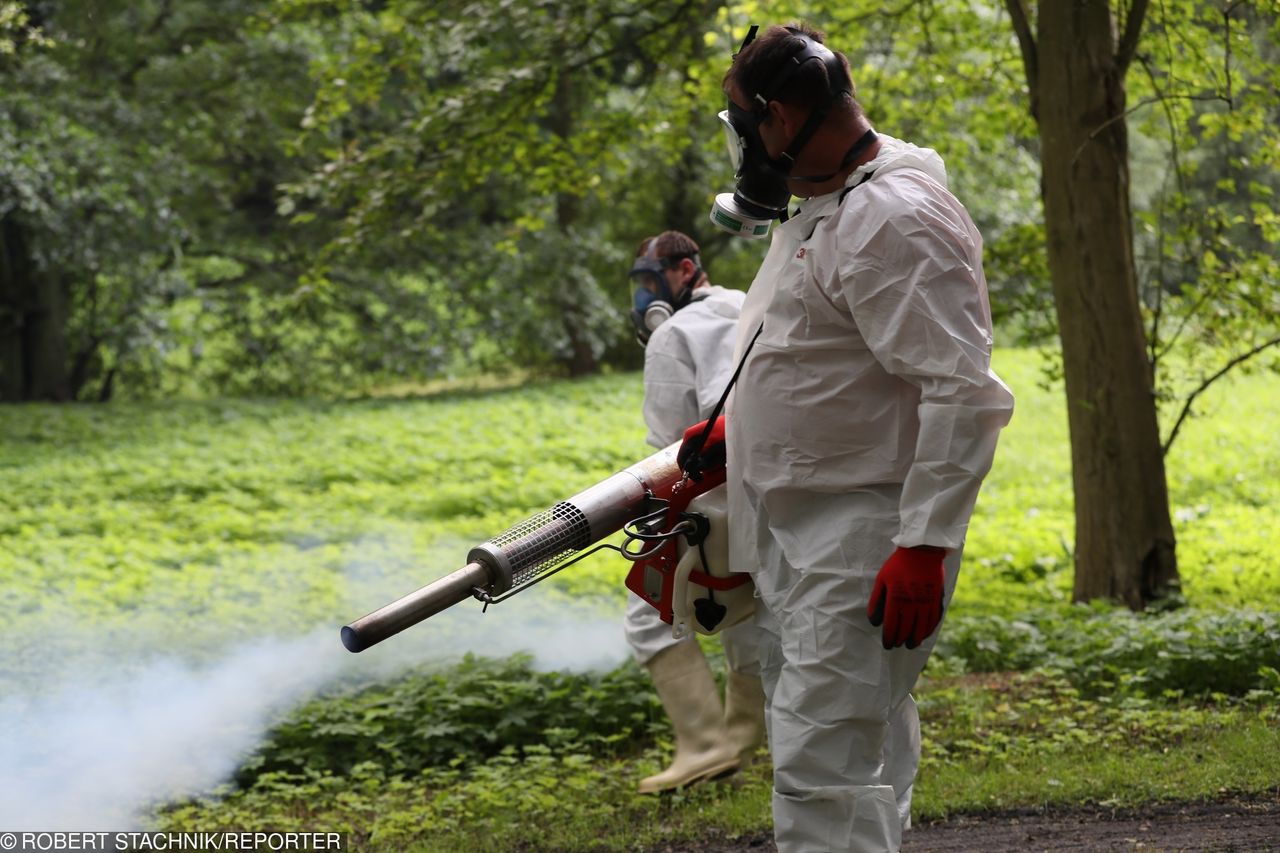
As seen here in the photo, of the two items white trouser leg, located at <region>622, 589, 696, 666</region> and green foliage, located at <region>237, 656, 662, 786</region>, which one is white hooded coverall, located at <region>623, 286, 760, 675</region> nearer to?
white trouser leg, located at <region>622, 589, 696, 666</region>

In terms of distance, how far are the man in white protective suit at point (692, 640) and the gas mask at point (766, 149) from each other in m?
1.49

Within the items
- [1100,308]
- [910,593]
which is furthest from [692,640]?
[1100,308]

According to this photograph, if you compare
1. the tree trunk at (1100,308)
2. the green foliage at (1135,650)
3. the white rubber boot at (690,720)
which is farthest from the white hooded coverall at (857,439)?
the tree trunk at (1100,308)

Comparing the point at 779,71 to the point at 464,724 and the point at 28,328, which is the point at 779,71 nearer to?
the point at 464,724

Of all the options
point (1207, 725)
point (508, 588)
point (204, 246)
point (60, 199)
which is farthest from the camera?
point (204, 246)

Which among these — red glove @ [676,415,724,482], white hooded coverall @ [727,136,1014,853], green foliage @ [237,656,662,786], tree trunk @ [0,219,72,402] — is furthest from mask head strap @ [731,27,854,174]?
tree trunk @ [0,219,72,402]

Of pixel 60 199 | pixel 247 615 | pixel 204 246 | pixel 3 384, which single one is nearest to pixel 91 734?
pixel 247 615

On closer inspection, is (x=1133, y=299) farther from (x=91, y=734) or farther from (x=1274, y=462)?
(x=1274, y=462)

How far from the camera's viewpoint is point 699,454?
3395 millimetres

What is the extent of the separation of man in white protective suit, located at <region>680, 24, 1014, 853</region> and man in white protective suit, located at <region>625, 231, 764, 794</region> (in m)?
1.62

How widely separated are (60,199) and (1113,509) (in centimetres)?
1223

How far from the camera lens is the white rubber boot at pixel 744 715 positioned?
4.68 m

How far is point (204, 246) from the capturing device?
20844 mm

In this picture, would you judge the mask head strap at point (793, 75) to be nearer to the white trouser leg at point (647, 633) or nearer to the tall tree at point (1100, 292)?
the white trouser leg at point (647, 633)
